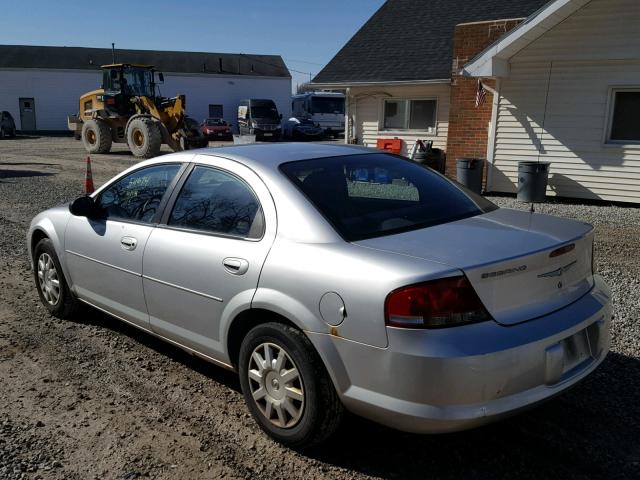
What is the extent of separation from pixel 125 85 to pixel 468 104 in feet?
49.5

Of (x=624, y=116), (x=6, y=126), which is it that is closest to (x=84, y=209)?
(x=624, y=116)

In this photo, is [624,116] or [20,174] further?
[20,174]

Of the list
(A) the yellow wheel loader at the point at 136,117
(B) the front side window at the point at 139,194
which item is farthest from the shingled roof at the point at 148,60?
(B) the front side window at the point at 139,194

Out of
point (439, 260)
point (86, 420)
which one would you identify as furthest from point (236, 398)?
point (439, 260)

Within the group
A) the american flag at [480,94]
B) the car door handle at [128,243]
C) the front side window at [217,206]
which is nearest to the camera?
the front side window at [217,206]

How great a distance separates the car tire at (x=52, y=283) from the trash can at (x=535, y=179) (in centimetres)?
926

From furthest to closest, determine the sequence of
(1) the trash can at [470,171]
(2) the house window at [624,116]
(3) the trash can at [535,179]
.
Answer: (1) the trash can at [470,171], (3) the trash can at [535,179], (2) the house window at [624,116]

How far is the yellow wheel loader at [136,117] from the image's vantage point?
20.7 metres

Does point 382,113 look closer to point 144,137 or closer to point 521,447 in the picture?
point 144,137

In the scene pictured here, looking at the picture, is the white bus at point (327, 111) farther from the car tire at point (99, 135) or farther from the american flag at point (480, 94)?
the american flag at point (480, 94)

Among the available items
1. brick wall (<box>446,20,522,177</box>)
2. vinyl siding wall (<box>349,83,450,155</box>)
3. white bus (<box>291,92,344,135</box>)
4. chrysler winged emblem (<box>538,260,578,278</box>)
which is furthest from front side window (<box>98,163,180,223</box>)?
white bus (<box>291,92,344,135</box>)

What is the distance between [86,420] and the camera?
345 cm

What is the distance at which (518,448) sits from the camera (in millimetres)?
3119

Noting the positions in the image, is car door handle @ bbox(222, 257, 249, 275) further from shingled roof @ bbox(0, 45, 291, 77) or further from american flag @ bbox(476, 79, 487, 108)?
shingled roof @ bbox(0, 45, 291, 77)
